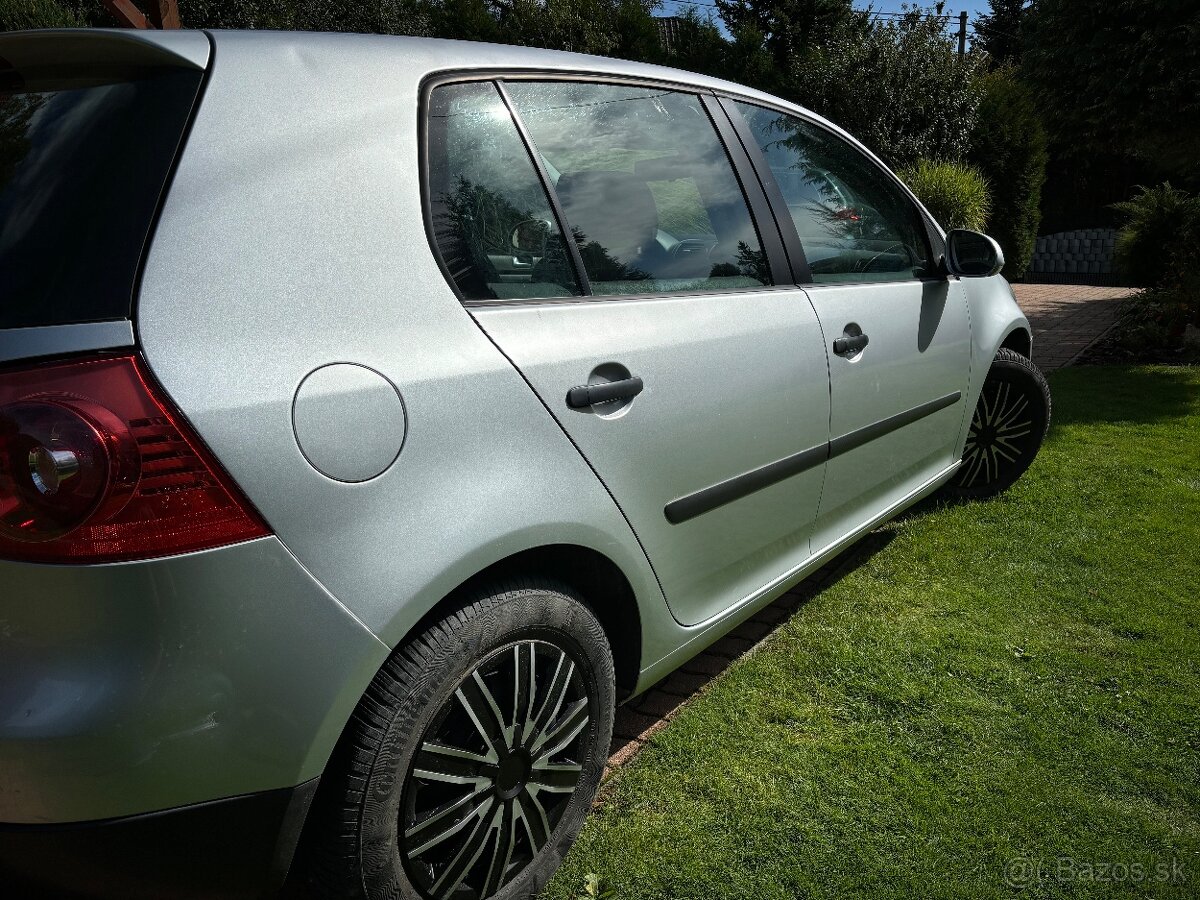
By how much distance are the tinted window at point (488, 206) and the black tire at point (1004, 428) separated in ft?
8.73

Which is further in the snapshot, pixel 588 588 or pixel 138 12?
pixel 138 12

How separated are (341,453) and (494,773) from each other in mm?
698

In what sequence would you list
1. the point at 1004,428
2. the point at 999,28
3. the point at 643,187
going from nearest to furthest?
the point at 643,187 < the point at 1004,428 < the point at 999,28

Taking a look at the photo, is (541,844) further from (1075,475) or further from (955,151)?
(955,151)

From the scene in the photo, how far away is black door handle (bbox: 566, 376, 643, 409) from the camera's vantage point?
1802 millimetres

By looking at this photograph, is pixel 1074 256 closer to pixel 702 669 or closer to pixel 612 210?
pixel 702 669

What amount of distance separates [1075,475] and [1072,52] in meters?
4.43

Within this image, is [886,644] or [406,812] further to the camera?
[886,644]

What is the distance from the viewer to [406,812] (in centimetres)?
160

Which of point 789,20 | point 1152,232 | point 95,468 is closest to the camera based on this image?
point 95,468

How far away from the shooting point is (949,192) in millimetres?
13305

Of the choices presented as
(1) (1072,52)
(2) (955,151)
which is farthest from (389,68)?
(2) (955,151)

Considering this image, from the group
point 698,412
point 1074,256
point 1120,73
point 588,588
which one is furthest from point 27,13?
point 1074,256

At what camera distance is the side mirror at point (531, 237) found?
1.88 meters
